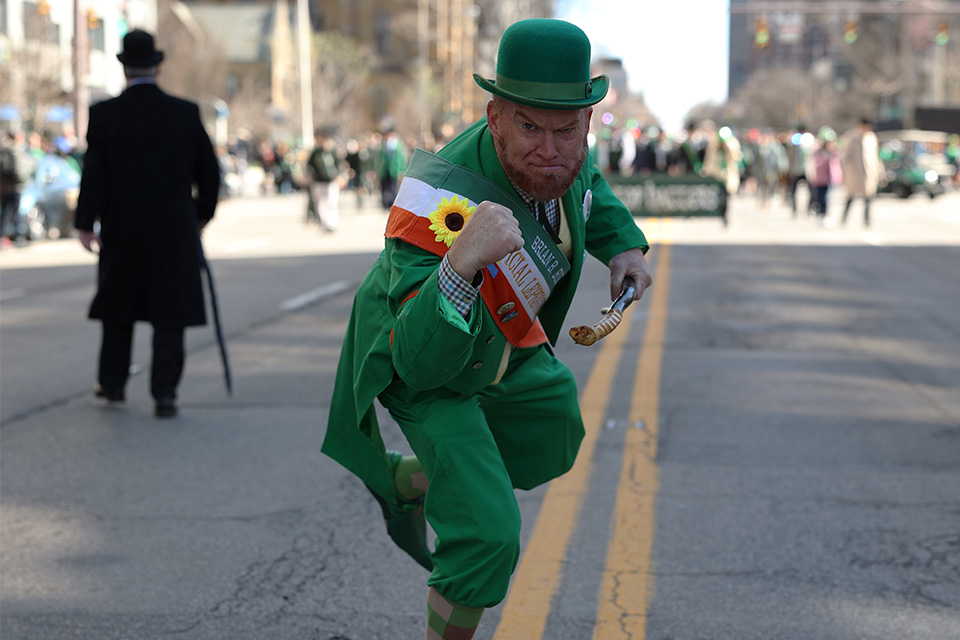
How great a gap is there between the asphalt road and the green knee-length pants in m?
0.87

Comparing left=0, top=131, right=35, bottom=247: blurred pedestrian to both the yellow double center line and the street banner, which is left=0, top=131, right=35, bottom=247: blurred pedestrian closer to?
the street banner

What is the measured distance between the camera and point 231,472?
219 inches

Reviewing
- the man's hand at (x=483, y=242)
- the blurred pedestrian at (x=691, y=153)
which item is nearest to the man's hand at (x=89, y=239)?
the man's hand at (x=483, y=242)

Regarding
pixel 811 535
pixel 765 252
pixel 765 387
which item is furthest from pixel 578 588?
pixel 765 252

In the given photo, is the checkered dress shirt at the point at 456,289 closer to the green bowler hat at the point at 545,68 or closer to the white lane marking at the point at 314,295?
the green bowler hat at the point at 545,68

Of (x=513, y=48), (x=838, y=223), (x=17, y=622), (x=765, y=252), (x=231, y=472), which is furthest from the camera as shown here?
(x=838, y=223)

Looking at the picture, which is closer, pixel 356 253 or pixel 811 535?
pixel 811 535

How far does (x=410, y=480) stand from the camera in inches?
127

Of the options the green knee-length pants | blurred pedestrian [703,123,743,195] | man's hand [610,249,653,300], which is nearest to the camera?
the green knee-length pants

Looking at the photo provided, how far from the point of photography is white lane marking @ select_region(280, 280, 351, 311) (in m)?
11.6

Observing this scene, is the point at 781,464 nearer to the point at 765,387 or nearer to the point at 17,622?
the point at 765,387

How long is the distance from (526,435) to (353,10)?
102 meters

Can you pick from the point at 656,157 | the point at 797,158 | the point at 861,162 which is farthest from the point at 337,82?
the point at 861,162

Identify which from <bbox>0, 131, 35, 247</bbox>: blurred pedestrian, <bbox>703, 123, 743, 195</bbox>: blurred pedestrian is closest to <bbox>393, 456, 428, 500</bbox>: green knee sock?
<bbox>0, 131, 35, 247</bbox>: blurred pedestrian
